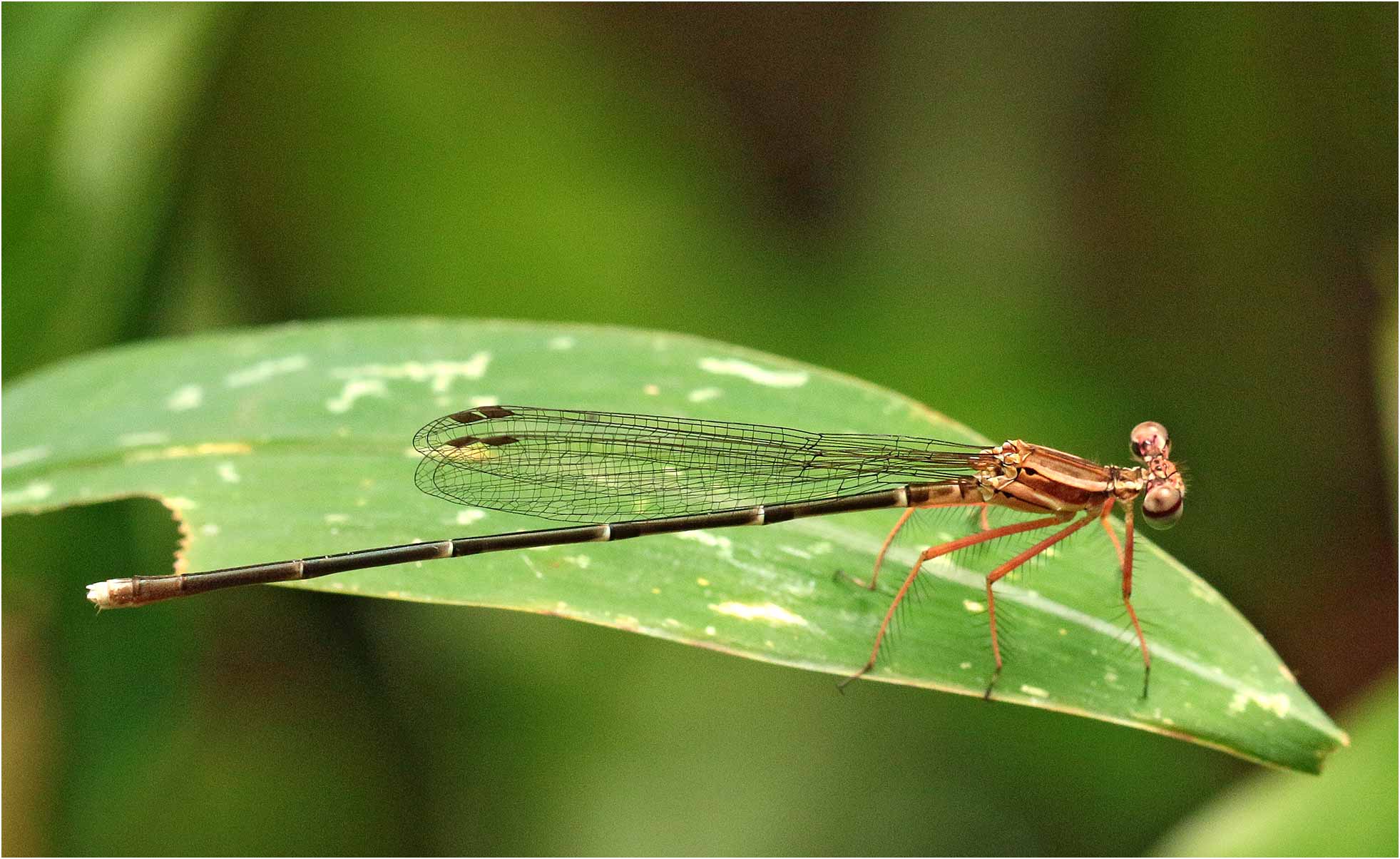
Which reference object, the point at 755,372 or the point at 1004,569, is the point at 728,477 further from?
the point at 1004,569

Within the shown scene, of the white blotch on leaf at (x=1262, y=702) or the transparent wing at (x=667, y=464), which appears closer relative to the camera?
the white blotch on leaf at (x=1262, y=702)

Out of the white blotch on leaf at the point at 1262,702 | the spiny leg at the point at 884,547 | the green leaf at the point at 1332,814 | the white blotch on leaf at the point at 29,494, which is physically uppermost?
the white blotch on leaf at the point at 29,494

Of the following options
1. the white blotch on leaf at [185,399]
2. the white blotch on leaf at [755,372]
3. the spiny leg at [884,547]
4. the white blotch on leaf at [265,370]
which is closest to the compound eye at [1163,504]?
the spiny leg at [884,547]

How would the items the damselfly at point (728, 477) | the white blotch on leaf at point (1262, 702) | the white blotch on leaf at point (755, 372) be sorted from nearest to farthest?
the white blotch on leaf at point (1262, 702)
the damselfly at point (728, 477)
the white blotch on leaf at point (755, 372)

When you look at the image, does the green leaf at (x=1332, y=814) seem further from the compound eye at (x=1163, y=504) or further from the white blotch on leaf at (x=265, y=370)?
the white blotch on leaf at (x=265, y=370)

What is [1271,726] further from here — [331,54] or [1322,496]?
[331,54]

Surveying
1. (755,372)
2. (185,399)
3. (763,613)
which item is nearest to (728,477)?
(755,372)
